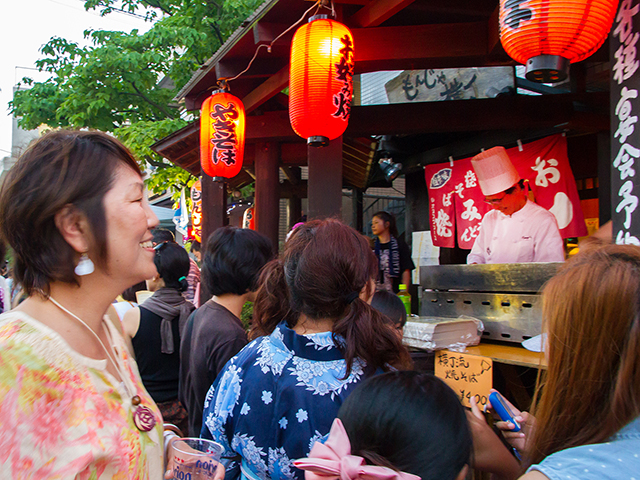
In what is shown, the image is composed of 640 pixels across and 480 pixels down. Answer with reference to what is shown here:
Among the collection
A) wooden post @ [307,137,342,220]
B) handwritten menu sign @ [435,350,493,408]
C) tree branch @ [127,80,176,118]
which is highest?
tree branch @ [127,80,176,118]

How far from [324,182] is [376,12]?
6.65 ft

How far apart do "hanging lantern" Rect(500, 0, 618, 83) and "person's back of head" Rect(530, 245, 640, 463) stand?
6.96 feet

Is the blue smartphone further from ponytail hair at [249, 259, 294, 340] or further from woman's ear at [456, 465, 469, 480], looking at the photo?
ponytail hair at [249, 259, 294, 340]

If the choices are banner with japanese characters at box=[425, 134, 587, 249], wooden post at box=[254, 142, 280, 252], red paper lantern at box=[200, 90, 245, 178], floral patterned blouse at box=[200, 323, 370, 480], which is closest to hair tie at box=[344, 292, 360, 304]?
floral patterned blouse at box=[200, 323, 370, 480]

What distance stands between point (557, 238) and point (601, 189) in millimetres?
2622

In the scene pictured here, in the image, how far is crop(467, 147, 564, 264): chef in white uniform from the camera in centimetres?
484

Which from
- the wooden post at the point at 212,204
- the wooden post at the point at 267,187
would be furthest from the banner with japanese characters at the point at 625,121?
the wooden post at the point at 212,204

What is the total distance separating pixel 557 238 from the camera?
4.81m

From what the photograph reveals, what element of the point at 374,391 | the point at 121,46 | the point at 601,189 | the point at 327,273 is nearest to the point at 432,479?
the point at 374,391

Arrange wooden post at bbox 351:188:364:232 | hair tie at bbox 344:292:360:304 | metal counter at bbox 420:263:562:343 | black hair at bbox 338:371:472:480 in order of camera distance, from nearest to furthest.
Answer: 1. black hair at bbox 338:371:472:480
2. hair tie at bbox 344:292:360:304
3. metal counter at bbox 420:263:562:343
4. wooden post at bbox 351:188:364:232

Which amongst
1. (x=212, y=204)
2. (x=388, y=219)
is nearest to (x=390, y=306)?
Result: (x=388, y=219)

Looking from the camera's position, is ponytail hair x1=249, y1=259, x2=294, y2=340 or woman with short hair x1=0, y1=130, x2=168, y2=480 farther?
ponytail hair x1=249, y1=259, x2=294, y2=340

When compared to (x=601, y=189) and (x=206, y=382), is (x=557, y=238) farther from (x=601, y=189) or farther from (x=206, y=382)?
(x=206, y=382)

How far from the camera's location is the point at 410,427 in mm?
1203
